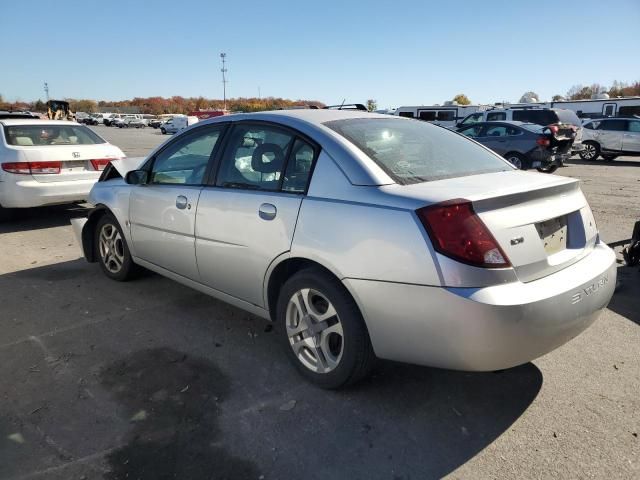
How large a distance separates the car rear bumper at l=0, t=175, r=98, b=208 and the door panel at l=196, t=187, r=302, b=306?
4427 mm

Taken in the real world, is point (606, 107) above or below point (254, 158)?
above

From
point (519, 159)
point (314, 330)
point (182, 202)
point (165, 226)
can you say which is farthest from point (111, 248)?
point (519, 159)

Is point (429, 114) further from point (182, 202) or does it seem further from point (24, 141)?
point (182, 202)

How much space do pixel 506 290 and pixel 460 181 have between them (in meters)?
0.73

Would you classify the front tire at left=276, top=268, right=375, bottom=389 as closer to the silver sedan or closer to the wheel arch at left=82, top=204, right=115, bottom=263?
the silver sedan

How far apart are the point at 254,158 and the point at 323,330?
1.25 m

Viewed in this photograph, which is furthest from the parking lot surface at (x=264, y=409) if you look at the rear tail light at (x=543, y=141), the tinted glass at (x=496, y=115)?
the tinted glass at (x=496, y=115)

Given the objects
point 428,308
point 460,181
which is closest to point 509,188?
point 460,181

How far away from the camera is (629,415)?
2.64 metres

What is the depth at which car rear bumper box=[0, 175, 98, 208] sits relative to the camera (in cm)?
677

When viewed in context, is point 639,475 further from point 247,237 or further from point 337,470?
point 247,237

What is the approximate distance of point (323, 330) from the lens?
285 cm

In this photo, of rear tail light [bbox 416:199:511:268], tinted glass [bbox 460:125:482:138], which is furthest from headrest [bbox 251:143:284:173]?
tinted glass [bbox 460:125:482:138]

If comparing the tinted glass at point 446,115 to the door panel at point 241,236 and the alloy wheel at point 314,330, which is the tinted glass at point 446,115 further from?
the alloy wheel at point 314,330
